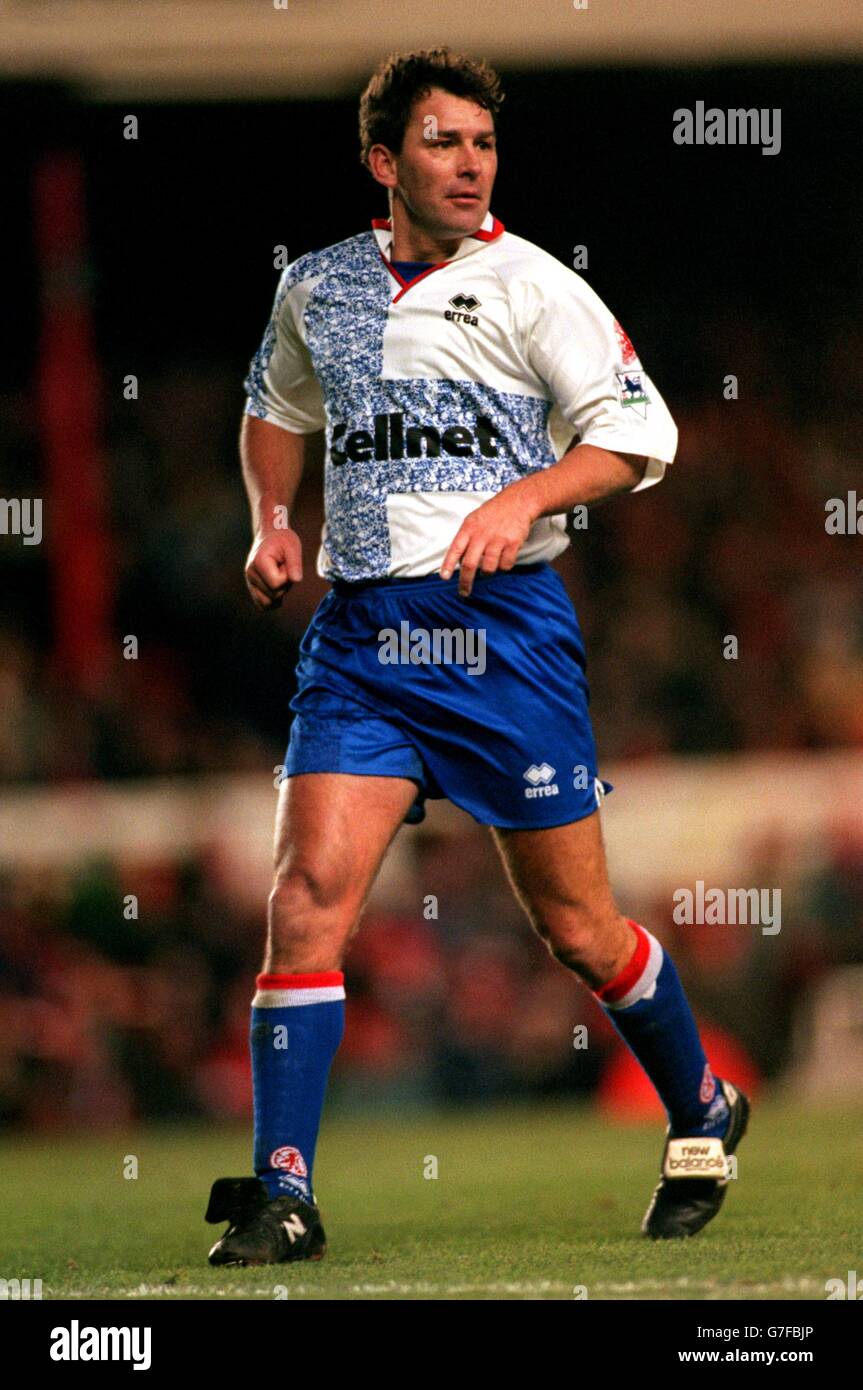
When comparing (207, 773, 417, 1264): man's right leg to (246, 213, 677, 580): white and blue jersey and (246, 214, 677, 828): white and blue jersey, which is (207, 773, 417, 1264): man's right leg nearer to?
(246, 214, 677, 828): white and blue jersey

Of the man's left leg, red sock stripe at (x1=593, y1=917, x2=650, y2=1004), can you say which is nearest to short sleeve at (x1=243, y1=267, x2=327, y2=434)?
the man's left leg

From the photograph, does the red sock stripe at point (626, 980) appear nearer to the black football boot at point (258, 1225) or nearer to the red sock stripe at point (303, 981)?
the red sock stripe at point (303, 981)

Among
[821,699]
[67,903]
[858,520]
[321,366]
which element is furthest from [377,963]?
[321,366]

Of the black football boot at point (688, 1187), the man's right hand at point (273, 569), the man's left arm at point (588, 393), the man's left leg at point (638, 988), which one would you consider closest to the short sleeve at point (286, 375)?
the man's right hand at point (273, 569)

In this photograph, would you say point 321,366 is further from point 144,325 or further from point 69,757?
point 144,325

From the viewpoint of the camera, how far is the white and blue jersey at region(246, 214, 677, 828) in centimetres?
470

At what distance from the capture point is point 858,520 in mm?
13891

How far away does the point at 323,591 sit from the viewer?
43.9 feet

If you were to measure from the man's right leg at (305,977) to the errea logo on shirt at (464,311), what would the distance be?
100 centimetres

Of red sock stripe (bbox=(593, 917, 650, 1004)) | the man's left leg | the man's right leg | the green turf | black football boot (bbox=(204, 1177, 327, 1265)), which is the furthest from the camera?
red sock stripe (bbox=(593, 917, 650, 1004))
